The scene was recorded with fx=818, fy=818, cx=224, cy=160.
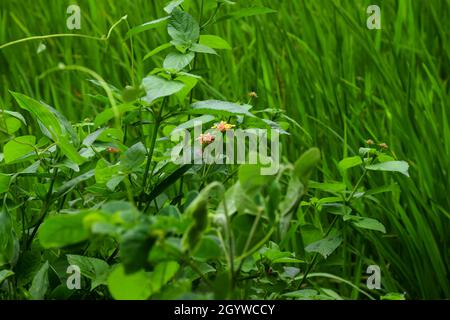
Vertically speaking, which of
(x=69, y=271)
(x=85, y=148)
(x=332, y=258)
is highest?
(x=85, y=148)

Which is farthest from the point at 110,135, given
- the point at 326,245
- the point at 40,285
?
the point at 326,245

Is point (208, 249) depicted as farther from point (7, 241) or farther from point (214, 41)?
point (214, 41)

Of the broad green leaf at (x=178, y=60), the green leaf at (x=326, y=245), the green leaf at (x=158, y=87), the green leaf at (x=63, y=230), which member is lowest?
the green leaf at (x=326, y=245)

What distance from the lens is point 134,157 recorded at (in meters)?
1.28

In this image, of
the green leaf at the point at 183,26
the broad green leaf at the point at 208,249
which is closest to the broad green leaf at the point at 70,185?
the green leaf at the point at 183,26

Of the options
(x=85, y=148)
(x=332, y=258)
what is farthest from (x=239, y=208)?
(x=332, y=258)

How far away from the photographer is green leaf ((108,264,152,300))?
3.23ft

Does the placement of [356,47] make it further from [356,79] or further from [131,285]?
[131,285]

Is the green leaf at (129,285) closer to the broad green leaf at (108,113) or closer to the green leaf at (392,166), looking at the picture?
the broad green leaf at (108,113)

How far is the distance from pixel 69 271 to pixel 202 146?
291 mm

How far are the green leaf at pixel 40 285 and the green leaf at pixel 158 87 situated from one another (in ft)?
0.99

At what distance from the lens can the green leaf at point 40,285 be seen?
3.89ft

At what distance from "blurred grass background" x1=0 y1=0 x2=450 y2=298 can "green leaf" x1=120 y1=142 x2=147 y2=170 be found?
344mm
